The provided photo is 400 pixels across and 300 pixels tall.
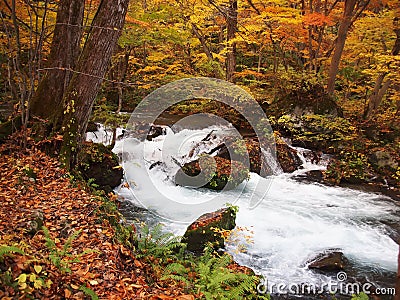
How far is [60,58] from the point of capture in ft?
23.3

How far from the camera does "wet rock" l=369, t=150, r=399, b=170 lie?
12.4m

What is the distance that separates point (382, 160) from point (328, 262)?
304 inches

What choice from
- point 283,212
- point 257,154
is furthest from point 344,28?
point 283,212

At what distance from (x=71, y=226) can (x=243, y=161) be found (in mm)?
8455

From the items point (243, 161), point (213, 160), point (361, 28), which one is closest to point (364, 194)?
point (243, 161)

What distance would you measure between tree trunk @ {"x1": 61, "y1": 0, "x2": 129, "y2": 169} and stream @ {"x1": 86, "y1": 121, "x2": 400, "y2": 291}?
7.25 feet

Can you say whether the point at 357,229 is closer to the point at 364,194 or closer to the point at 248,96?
the point at 364,194

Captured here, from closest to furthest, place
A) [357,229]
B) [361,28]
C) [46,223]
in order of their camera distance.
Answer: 1. [46,223]
2. [357,229]
3. [361,28]

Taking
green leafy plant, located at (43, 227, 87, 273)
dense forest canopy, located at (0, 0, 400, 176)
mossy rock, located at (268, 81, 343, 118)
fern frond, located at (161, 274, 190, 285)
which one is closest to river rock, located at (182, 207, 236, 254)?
fern frond, located at (161, 274, 190, 285)

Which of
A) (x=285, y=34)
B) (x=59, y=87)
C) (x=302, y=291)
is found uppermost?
(x=285, y=34)

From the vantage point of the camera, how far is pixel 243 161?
12.0 meters

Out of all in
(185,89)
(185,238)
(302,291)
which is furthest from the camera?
(185,89)

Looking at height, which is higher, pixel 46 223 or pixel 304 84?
pixel 304 84

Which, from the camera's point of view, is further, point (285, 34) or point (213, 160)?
point (285, 34)
